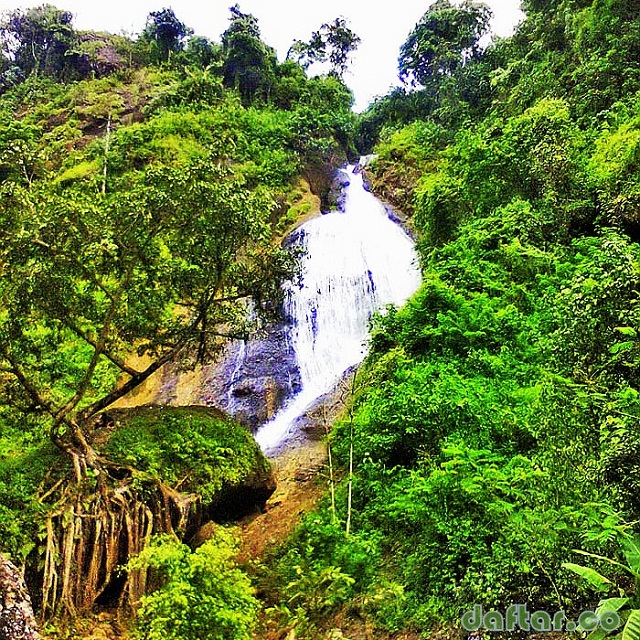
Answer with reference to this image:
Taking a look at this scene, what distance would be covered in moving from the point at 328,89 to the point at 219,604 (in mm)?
27202

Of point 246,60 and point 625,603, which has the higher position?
point 246,60

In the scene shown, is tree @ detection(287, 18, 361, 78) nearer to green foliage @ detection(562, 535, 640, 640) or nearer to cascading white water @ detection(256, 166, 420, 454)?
cascading white water @ detection(256, 166, 420, 454)

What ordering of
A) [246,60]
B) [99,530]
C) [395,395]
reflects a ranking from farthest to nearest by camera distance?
[246,60] → [395,395] → [99,530]

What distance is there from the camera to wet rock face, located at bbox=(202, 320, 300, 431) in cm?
1285

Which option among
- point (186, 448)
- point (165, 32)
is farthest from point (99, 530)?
point (165, 32)

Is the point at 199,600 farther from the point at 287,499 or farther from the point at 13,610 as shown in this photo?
the point at 287,499

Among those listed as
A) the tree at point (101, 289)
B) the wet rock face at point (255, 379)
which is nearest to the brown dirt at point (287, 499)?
the tree at point (101, 289)

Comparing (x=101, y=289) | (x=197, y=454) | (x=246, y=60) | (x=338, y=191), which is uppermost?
(x=246, y=60)

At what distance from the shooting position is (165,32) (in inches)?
1153

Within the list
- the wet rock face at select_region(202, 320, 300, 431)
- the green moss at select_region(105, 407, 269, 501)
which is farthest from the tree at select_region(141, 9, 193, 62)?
the green moss at select_region(105, 407, 269, 501)

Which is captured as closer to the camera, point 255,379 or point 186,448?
point 186,448

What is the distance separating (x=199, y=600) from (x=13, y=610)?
4.96 ft

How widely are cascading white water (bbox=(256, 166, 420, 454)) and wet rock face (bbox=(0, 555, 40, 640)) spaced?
325 inches

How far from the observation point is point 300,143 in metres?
23.0
